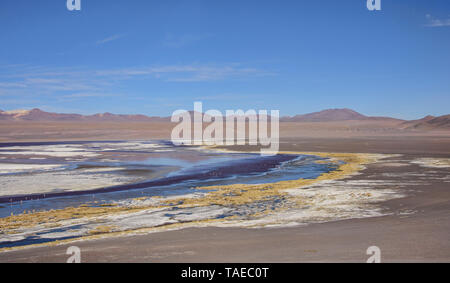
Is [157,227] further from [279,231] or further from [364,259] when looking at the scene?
[364,259]

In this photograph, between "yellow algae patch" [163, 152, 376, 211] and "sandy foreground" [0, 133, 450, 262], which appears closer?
"sandy foreground" [0, 133, 450, 262]

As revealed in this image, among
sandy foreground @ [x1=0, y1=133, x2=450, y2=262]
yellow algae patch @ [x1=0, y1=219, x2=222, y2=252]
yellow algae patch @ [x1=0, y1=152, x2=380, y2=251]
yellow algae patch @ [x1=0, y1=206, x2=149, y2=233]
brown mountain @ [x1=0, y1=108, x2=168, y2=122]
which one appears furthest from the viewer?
brown mountain @ [x1=0, y1=108, x2=168, y2=122]

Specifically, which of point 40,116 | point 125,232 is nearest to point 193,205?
point 125,232

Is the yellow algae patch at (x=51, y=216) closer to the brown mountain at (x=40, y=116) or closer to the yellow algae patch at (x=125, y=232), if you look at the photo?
the yellow algae patch at (x=125, y=232)

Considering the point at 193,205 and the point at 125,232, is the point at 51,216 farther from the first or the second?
the point at 193,205

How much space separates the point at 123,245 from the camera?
21.5 ft

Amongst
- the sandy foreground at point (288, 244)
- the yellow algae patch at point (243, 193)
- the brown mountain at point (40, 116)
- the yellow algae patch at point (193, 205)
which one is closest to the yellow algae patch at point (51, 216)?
the yellow algae patch at point (193, 205)

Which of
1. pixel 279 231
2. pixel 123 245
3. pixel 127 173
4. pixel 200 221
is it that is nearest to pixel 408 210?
pixel 279 231

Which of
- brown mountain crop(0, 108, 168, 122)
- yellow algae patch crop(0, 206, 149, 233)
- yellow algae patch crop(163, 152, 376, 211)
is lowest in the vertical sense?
yellow algae patch crop(0, 206, 149, 233)

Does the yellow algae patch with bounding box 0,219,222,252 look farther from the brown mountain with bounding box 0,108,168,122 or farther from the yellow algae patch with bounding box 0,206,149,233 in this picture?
the brown mountain with bounding box 0,108,168,122

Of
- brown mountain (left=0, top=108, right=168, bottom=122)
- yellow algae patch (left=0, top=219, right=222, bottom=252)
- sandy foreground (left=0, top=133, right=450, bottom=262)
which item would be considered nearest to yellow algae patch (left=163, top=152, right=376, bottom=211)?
yellow algae patch (left=0, top=219, right=222, bottom=252)

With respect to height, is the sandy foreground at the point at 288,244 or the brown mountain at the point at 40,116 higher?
the brown mountain at the point at 40,116
